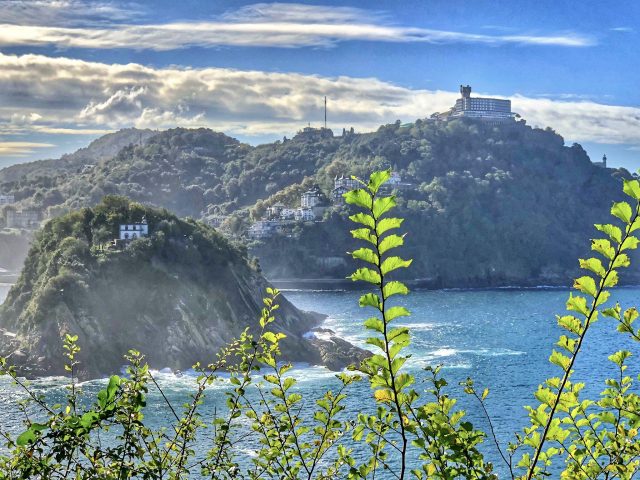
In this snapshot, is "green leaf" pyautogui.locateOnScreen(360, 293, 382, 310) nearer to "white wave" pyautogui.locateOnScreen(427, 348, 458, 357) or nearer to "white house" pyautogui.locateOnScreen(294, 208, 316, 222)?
"white wave" pyautogui.locateOnScreen(427, 348, 458, 357)

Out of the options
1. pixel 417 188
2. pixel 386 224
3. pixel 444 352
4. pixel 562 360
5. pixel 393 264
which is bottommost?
pixel 444 352

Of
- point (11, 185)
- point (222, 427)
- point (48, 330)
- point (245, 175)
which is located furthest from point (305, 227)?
point (222, 427)

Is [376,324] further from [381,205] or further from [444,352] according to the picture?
[444,352]

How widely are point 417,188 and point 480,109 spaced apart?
30737 millimetres

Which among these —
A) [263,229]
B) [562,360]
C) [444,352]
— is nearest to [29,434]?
[562,360]

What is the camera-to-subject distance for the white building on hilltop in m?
51.3

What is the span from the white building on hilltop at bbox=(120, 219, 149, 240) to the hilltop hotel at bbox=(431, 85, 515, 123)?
92.3 meters

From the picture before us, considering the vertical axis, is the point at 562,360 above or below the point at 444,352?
above

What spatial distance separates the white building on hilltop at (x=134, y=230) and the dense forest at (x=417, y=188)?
4185 cm

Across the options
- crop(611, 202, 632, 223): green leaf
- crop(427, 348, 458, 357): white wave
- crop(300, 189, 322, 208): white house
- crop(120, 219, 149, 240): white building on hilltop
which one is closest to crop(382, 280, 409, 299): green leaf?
crop(611, 202, 632, 223): green leaf

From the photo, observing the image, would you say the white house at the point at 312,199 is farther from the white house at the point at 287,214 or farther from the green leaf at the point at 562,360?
the green leaf at the point at 562,360

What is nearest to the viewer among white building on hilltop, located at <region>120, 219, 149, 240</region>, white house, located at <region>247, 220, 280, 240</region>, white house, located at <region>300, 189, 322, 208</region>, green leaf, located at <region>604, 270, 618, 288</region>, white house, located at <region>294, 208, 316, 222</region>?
green leaf, located at <region>604, 270, 618, 288</region>

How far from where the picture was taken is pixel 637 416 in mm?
4184

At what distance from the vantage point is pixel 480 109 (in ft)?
447
